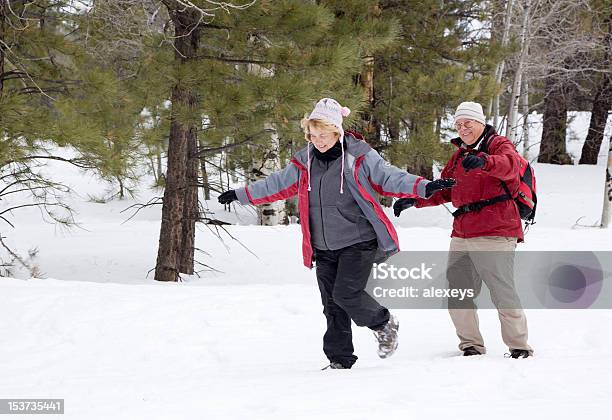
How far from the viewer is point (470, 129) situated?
414 centimetres

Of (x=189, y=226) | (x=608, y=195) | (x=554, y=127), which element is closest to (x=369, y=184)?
(x=189, y=226)

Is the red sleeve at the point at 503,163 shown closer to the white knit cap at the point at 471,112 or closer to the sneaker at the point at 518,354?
the white knit cap at the point at 471,112

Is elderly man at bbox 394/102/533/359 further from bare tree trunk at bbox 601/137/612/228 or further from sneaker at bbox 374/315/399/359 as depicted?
bare tree trunk at bbox 601/137/612/228

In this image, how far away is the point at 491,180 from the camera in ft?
13.2

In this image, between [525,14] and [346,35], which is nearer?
[346,35]

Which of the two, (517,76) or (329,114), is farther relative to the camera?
(517,76)

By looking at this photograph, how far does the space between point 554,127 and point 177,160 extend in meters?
16.8

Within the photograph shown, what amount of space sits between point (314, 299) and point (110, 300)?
189cm

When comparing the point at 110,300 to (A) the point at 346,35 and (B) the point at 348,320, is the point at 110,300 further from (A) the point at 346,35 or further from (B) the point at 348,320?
(A) the point at 346,35

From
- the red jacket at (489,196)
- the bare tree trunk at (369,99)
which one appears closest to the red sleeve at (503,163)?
the red jacket at (489,196)

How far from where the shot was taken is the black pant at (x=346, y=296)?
3762 mm

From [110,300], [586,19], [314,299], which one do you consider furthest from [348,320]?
[586,19]

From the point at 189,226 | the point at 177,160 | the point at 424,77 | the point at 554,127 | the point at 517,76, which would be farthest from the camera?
the point at 554,127

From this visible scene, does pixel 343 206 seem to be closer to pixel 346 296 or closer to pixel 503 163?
pixel 346 296
